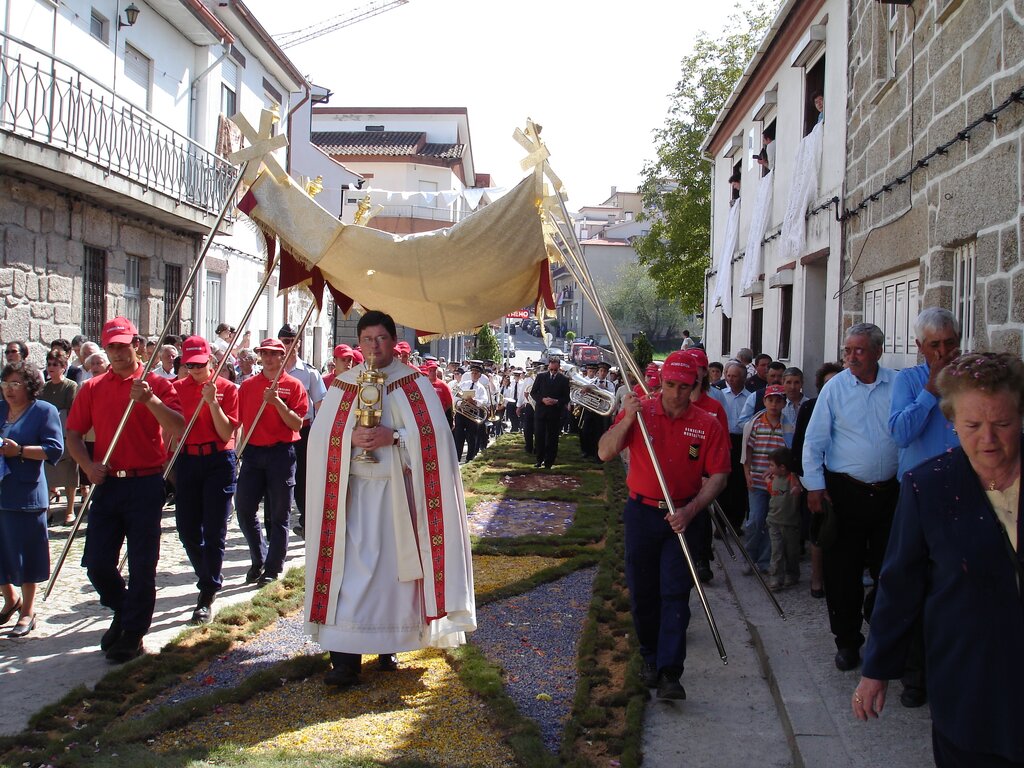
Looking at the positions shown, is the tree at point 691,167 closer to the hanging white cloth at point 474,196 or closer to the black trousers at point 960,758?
the hanging white cloth at point 474,196

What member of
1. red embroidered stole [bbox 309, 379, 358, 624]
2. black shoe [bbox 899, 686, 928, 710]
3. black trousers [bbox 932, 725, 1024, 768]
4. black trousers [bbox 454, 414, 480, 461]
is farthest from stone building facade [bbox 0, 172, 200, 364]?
black trousers [bbox 932, 725, 1024, 768]

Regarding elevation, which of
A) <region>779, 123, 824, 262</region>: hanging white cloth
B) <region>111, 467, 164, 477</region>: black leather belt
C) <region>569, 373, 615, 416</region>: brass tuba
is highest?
<region>779, 123, 824, 262</region>: hanging white cloth

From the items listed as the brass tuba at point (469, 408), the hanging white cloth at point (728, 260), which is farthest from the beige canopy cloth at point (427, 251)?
the hanging white cloth at point (728, 260)

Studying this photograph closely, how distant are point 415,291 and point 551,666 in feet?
7.95

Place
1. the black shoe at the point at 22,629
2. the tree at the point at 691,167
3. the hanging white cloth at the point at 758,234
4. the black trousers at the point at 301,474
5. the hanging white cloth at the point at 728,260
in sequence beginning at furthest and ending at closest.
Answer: the tree at the point at 691,167, the hanging white cloth at the point at 728,260, the hanging white cloth at the point at 758,234, the black trousers at the point at 301,474, the black shoe at the point at 22,629

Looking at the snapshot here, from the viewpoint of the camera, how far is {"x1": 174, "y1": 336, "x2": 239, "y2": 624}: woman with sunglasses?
21.9 ft

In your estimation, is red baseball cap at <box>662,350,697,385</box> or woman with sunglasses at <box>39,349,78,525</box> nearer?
red baseball cap at <box>662,350,697,385</box>

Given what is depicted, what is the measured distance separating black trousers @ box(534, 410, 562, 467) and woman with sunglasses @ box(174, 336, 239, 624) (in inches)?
385

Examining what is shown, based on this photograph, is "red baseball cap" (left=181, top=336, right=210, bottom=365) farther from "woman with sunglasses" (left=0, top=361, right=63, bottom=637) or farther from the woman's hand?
the woman's hand

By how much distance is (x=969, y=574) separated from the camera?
2.68m

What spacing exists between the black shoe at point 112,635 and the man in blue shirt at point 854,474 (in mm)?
4152

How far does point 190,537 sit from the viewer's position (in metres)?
6.78

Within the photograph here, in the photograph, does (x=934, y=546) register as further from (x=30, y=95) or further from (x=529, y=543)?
(x=30, y=95)

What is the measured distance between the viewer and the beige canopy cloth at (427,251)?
583 cm
